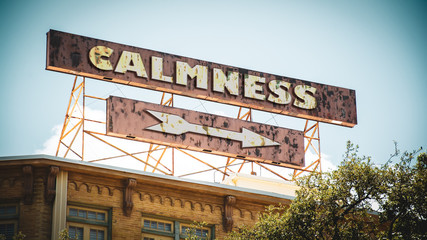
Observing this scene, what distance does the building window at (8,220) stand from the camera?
114 ft

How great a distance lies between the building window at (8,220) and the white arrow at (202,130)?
7.10 m

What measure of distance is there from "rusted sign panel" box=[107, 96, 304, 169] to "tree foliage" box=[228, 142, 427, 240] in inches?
345

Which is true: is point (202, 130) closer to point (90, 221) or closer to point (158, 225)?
point (158, 225)

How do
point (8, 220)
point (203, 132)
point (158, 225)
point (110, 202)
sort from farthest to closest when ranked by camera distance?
1. point (203, 132)
2. point (158, 225)
3. point (110, 202)
4. point (8, 220)

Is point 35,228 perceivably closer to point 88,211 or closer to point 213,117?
point 88,211

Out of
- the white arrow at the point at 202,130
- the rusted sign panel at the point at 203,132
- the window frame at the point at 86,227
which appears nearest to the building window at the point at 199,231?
the window frame at the point at 86,227

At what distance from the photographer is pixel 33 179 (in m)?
35.6

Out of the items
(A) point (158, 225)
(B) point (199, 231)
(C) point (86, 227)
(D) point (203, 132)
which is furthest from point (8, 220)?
(D) point (203, 132)

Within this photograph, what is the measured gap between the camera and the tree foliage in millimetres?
30641

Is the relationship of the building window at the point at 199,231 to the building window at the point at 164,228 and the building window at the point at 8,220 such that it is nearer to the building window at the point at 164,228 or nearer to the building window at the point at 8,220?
the building window at the point at 164,228

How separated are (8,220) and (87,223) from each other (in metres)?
3.02

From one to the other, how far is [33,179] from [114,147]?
4.27 metres

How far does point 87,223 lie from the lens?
35719 mm

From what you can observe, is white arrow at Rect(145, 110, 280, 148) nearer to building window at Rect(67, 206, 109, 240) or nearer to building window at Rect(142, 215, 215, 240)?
building window at Rect(142, 215, 215, 240)
